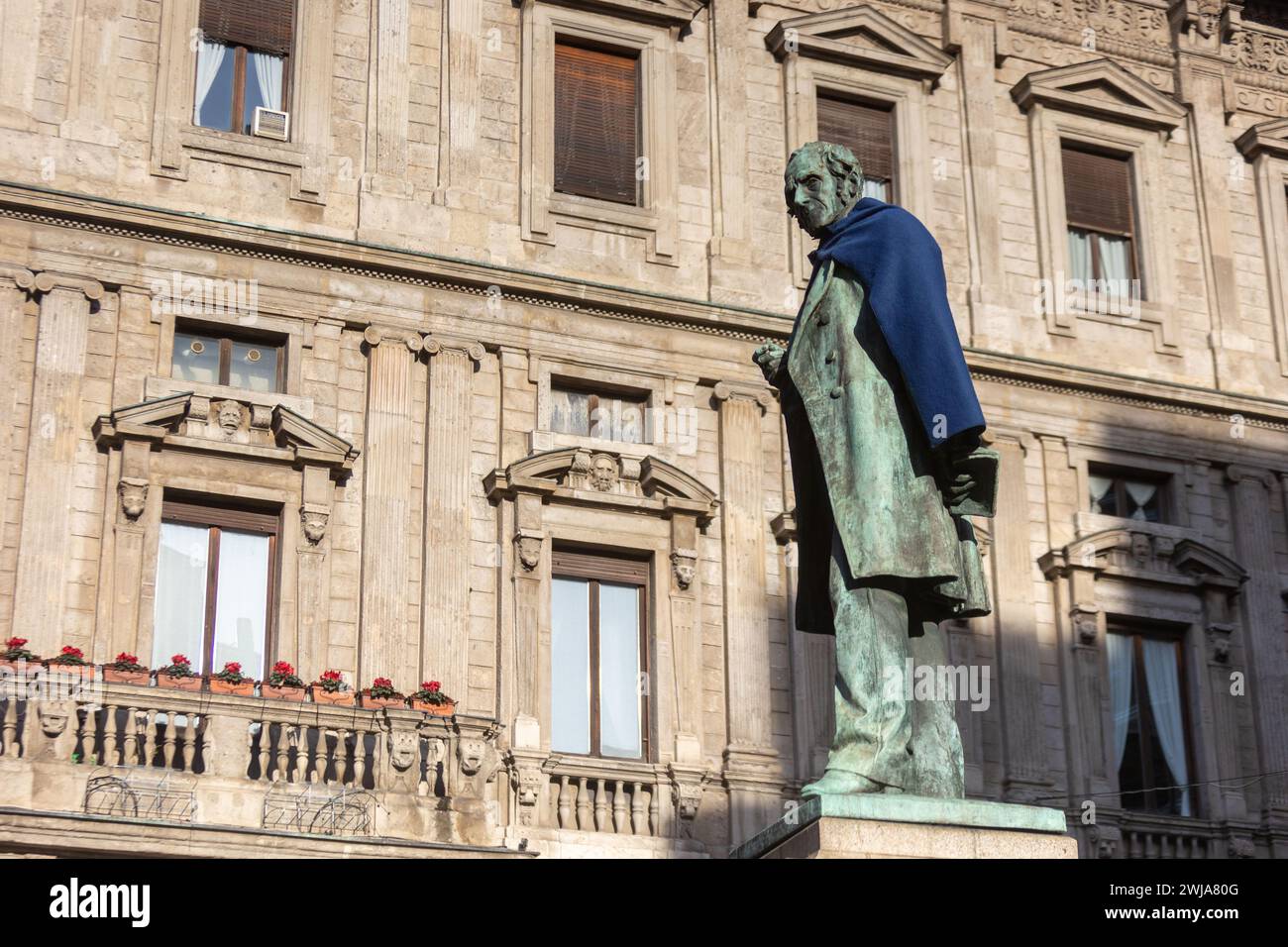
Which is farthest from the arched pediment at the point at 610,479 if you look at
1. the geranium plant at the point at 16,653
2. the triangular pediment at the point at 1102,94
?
the triangular pediment at the point at 1102,94

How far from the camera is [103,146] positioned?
2162 centimetres

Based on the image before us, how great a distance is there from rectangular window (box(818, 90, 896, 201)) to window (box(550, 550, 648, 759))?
227 inches

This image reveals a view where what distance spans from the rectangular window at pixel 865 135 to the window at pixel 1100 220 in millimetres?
2305

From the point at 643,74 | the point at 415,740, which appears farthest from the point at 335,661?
the point at 643,74

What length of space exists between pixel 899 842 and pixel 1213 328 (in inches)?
792

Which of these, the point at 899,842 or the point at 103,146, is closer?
the point at 899,842

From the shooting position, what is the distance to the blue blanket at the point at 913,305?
7988mm

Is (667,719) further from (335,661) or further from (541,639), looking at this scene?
(335,661)

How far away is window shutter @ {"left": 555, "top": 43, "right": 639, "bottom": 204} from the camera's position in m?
23.8

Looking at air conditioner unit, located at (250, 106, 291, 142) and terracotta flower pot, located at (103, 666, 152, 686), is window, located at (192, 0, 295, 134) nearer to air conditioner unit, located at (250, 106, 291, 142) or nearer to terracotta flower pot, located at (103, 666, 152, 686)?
air conditioner unit, located at (250, 106, 291, 142)

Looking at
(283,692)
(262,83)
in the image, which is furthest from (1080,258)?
(283,692)

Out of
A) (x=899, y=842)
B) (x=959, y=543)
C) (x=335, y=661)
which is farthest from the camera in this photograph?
(x=335, y=661)

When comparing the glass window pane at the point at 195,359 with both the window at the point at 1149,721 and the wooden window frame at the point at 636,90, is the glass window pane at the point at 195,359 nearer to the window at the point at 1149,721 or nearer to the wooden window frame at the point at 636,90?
the wooden window frame at the point at 636,90

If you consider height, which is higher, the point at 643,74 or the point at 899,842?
the point at 643,74
